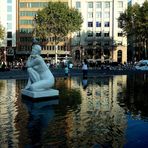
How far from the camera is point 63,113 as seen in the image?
46.3 feet

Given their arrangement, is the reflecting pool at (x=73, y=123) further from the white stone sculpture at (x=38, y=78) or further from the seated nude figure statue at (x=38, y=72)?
the seated nude figure statue at (x=38, y=72)

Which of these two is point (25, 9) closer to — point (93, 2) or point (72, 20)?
point (93, 2)

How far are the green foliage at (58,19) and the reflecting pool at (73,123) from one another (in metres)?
63.6

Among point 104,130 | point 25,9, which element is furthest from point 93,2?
point 104,130

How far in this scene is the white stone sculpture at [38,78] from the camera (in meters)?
18.1

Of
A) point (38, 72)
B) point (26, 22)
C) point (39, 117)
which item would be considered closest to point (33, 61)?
point (38, 72)

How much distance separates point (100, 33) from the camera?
334 ft

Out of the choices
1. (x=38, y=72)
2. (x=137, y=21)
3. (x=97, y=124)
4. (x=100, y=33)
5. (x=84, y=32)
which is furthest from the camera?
(x=100, y=33)

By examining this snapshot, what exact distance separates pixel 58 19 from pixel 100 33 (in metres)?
23.4

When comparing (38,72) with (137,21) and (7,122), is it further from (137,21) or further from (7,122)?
(137,21)

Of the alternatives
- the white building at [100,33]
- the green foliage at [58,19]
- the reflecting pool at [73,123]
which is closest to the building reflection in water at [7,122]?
the reflecting pool at [73,123]

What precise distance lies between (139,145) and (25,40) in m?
95.9

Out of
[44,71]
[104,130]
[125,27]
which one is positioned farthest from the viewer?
[125,27]

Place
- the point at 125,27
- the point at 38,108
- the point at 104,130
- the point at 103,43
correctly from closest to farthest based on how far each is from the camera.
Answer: the point at 104,130 → the point at 38,108 → the point at 125,27 → the point at 103,43
